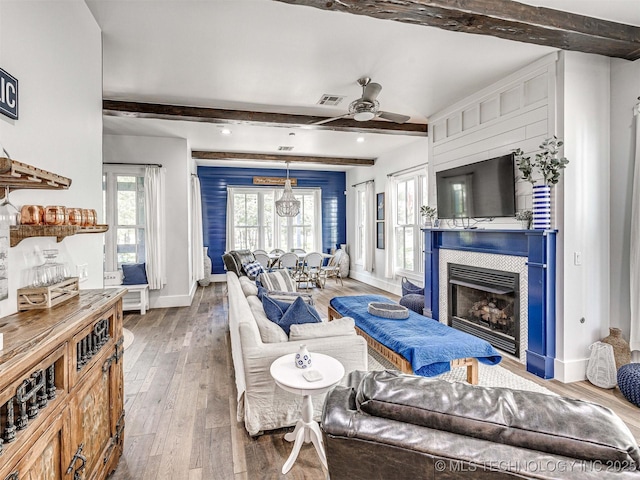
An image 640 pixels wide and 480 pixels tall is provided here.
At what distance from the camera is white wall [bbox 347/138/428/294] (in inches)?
249

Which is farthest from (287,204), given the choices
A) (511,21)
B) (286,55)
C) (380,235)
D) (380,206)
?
(511,21)

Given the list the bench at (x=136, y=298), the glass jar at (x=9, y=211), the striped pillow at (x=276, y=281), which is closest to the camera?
the glass jar at (x=9, y=211)

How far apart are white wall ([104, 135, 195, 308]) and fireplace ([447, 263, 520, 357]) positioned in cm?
435

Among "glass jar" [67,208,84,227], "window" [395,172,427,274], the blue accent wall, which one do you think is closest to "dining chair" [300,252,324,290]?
"window" [395,172,427,274]

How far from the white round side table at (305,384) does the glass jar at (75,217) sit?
4.25 feet

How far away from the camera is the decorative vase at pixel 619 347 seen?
3045 mm


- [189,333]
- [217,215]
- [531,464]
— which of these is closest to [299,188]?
[217,215]

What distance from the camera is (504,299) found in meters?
3.82

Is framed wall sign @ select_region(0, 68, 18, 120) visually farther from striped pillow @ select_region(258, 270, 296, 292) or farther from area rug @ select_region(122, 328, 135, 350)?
striped pillow @ select_region(258, 270, 296, 292)

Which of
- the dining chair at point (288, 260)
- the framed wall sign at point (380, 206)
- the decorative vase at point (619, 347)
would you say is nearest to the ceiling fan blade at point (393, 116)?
the decorative vase at point (619, 347)

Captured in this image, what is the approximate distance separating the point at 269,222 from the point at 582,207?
716cm

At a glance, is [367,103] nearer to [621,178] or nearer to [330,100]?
[330,100]

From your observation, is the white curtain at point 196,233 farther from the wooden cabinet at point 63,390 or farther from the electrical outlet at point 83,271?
the wooden cabinet at point 63,390

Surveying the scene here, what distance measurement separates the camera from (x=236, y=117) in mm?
4566
